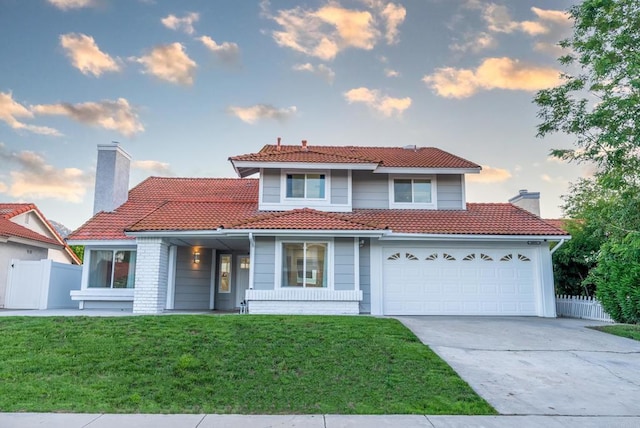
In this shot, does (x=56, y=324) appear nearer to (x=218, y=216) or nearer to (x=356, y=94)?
(x=218, y=216)

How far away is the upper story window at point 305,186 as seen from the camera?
1470cm

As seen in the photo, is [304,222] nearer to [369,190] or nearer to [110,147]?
[369,190]

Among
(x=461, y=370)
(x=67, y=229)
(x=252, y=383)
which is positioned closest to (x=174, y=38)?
(x=252, y=383)

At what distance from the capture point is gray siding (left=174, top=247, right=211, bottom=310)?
14.9 metres

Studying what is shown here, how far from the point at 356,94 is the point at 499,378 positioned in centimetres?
1151

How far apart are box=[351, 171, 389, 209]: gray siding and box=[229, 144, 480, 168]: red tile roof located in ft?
1.99

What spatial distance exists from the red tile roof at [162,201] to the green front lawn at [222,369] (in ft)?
15.4

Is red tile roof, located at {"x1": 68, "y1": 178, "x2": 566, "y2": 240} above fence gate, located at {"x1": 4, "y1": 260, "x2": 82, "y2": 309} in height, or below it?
above

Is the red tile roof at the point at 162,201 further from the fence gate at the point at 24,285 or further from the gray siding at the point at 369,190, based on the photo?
the gray siding at the point at 369,190

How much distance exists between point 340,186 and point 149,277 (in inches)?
268

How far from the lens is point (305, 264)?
12.9m

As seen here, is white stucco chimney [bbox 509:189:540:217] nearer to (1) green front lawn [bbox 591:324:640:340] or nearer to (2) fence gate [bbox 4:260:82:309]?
(1) green front lawn [bbox 591:324:640:340]

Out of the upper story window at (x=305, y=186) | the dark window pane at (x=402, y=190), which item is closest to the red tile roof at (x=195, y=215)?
the upper story window at (x=305, y=186)

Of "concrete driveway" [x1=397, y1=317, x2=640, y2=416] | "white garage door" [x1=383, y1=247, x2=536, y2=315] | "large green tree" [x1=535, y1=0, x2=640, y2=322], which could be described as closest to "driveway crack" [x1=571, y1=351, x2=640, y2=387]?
"concrete driveway" [x1=397, y1=317, x2=640, y2=416]
